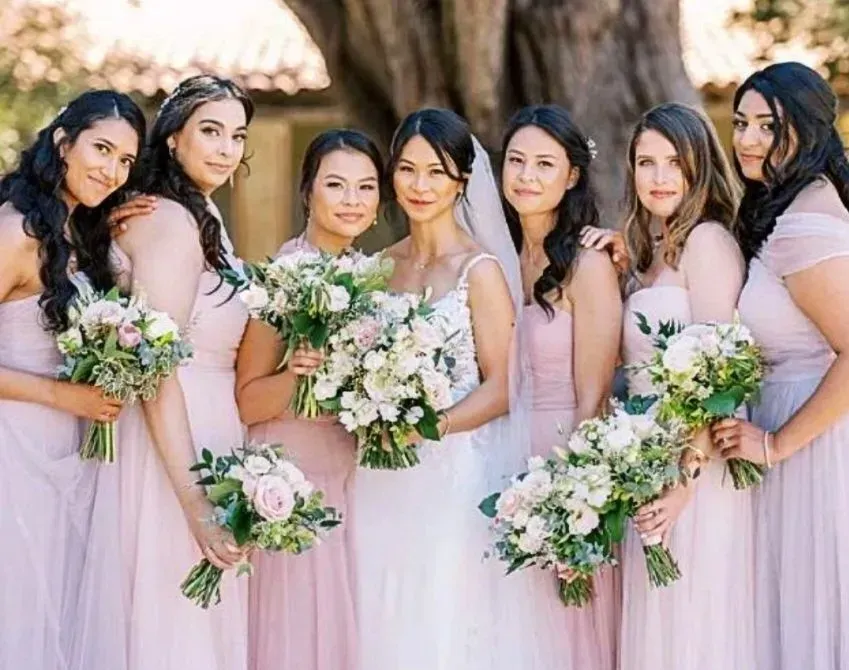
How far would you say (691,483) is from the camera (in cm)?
536

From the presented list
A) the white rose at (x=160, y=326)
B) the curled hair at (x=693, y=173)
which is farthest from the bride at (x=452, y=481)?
the white rose at (x=160, y=326)

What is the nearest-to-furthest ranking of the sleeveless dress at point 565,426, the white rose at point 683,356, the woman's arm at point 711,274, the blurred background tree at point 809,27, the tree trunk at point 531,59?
the white rose at point 683,356
the woman's arm at point 711,274
the sleeveless dress at point 565,426
the tree trunk at point 531,59
the blurred background tree at point 809,27

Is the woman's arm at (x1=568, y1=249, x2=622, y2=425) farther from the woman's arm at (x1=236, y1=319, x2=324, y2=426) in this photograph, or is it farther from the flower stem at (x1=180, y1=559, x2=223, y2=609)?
the flower stem at (x1=180, y1=559, x2=223, y2=609)

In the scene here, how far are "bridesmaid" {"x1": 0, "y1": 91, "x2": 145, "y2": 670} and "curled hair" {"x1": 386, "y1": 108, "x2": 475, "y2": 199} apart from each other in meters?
0.91

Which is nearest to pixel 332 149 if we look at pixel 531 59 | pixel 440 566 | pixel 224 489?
pixel 224 489

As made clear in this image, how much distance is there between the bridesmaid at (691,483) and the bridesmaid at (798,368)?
0.08 m

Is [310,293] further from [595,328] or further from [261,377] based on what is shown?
[595,328]

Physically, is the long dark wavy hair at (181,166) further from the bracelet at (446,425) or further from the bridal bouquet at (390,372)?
the bracelet at (446,425)

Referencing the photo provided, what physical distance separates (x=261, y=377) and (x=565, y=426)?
1018 mm

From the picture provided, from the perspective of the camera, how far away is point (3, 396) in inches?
211

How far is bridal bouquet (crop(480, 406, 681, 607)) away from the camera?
17.0ft

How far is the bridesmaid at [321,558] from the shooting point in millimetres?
5812

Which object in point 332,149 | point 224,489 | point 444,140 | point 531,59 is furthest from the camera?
point 531,59

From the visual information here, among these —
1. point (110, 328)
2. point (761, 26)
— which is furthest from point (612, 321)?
point (761, 26)
